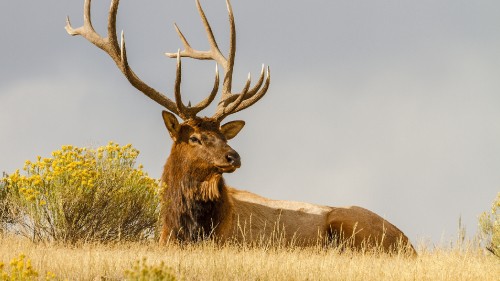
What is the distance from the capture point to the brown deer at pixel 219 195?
8703 millimetres

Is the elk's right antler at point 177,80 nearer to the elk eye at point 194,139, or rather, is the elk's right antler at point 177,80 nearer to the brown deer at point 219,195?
the brown deer at point 219,195

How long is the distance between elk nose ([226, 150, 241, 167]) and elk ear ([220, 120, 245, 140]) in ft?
2.97

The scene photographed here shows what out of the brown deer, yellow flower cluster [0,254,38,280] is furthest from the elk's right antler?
yellow flower cluster [0,254,38,280]

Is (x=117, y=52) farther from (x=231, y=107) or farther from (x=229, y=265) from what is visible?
(x=229, y=265)

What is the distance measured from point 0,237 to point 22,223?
2.02ft

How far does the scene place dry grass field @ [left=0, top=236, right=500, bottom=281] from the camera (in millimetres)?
6628

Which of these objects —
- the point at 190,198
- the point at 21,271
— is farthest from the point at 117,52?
the point at 21,271

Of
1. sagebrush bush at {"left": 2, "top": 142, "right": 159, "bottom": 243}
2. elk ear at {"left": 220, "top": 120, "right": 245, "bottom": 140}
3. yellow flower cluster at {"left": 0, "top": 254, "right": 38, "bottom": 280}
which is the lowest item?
yellow flower cluster at {"left": 0, "top": 254, "right": 38, "bottom": 280}

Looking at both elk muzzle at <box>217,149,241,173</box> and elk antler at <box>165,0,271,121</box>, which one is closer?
elk muzzle at <box>217,149,241,173</box>

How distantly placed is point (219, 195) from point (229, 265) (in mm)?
1918

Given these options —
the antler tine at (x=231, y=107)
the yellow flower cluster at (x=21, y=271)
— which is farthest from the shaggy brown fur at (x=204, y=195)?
the yellow flower cluster at (x=21, y=271)

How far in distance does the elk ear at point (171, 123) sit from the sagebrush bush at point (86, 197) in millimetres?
1339

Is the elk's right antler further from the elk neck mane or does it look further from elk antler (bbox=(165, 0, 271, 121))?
the elk neck mane

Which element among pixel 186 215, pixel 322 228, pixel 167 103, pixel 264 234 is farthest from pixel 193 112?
pixel 322 228
